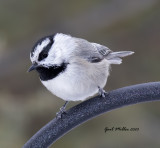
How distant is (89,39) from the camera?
3.80 m

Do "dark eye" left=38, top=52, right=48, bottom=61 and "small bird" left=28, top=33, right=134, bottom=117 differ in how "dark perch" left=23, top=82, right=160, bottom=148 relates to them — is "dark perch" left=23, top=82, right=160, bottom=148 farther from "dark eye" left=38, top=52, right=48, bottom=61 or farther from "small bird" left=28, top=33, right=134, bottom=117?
"dark eye" left=38, top=52, right=48, bottom=61

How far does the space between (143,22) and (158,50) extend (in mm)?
328

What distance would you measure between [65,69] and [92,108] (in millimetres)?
325

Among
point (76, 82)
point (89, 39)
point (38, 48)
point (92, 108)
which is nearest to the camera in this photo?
point (92, 108)

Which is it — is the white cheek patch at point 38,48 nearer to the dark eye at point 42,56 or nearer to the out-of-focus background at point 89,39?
the dark eye at point 42,56

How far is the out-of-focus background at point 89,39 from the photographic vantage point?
3367 mm

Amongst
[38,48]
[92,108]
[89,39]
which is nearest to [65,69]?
[38,48]

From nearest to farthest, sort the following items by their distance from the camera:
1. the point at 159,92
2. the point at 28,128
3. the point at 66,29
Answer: the point at 159,92 → the point at 28,128 → the point at 66,29

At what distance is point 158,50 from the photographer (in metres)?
3.76

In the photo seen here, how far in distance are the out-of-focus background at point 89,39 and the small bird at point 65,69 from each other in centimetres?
107

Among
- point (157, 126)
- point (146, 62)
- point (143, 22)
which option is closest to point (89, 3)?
point (143, 22)

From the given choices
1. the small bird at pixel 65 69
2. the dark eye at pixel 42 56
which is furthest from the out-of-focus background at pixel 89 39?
the dark eye at pixel 42 56

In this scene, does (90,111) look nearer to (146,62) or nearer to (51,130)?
(51,130)

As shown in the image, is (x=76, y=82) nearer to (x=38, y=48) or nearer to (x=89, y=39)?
(x=38, y=48)
